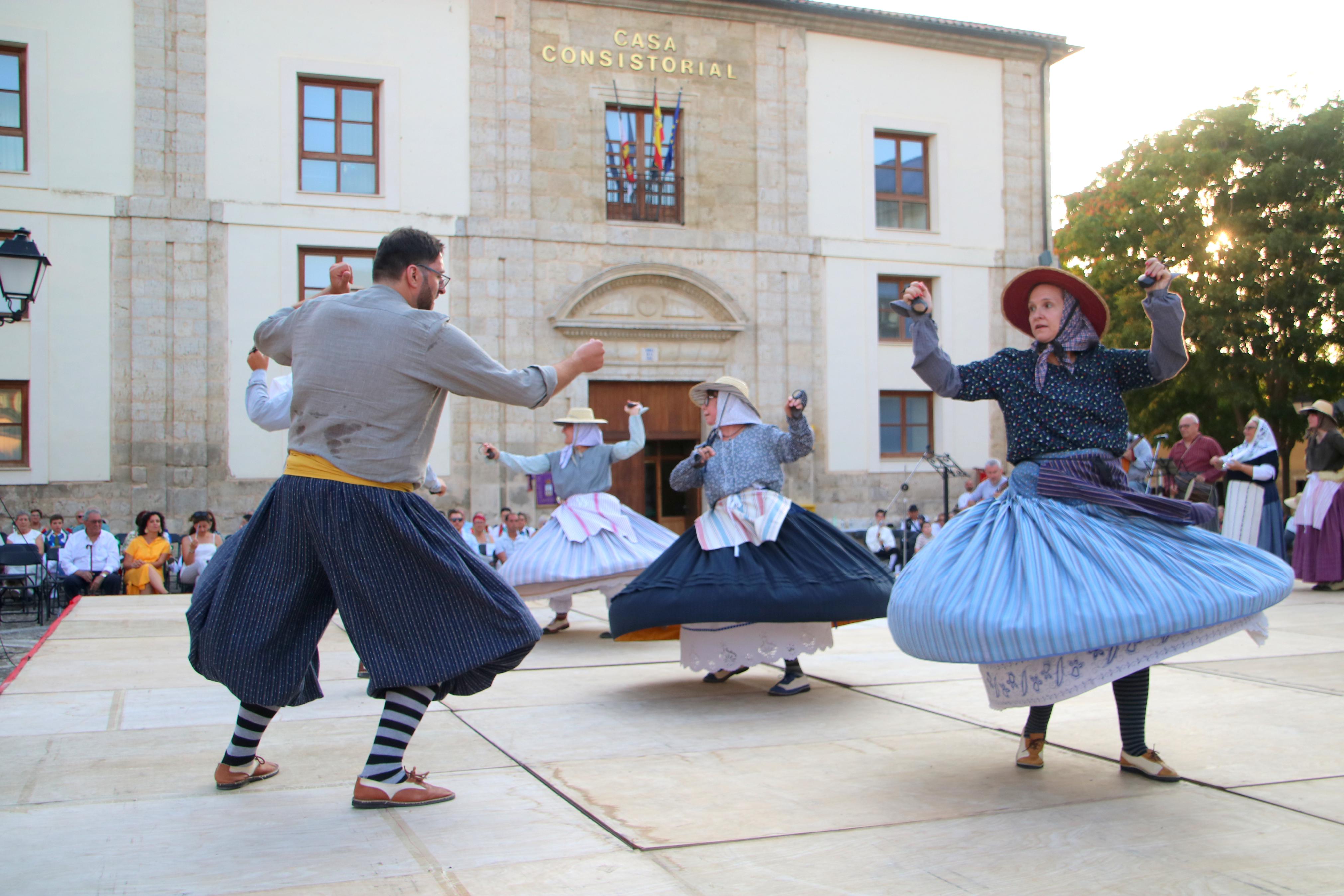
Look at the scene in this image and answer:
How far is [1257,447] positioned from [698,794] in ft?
31.2

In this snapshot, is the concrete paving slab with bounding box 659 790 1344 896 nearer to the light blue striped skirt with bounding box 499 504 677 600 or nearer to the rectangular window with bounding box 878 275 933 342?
the light blue striped skirt with bounding box 499 504 677 600

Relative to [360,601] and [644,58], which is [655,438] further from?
[360,601]

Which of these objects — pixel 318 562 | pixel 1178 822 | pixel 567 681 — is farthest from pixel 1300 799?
pixel 567 681

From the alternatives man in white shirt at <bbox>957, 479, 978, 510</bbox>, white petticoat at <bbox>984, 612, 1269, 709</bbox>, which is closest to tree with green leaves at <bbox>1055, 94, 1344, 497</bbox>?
man in white shirt at <bbox>957, 479, 978, 510</bbox>

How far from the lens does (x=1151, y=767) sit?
3871 mm

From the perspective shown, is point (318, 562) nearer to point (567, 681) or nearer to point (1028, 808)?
point (1028, 808)

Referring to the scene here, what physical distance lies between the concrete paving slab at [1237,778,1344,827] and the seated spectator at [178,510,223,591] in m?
10.8

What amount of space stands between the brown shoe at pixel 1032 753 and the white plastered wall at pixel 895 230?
16.5 meters

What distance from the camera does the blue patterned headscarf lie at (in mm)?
4211

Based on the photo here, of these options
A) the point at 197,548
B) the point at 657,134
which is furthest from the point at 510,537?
the point at 657,134

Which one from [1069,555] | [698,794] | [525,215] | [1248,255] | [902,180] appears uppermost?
[902,180]

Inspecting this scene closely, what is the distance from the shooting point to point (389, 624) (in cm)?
354

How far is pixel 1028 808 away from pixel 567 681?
130 inches

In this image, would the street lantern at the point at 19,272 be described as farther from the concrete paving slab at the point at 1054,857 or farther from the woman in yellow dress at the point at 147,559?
the concrete paving slab at the point at 1054,857
